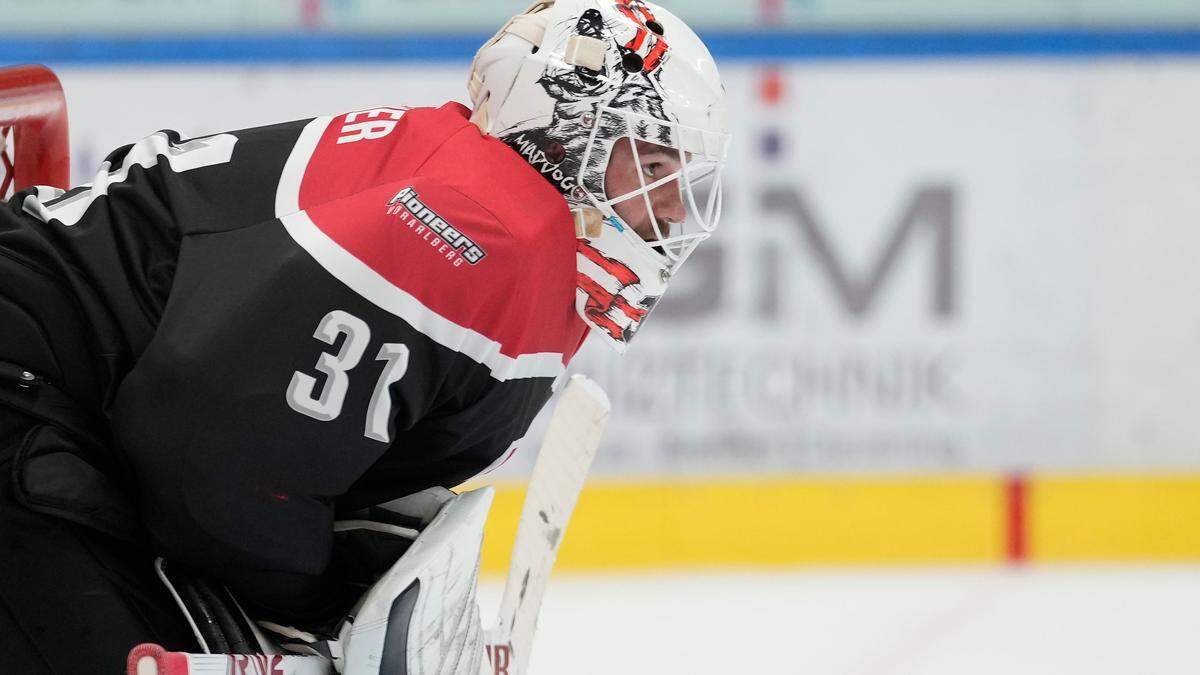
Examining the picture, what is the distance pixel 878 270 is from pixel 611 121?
246 centimetres

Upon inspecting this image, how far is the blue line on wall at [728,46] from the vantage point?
383 centimetres

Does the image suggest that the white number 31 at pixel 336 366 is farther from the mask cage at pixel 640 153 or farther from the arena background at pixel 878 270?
the arena background at pixel 878 270

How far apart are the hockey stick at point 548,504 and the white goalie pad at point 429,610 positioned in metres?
0.36

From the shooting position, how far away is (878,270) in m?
3.97

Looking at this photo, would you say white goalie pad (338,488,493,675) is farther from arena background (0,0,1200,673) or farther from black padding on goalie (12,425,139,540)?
arena background (0,0,1200,673)

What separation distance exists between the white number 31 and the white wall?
2446mm

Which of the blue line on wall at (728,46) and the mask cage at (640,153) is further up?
the blue line on wall at (728,46)

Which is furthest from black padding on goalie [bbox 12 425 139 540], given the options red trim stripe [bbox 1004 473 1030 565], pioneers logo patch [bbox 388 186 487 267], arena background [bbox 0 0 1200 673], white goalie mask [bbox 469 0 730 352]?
red trim stripe [bbox 1004 473 1030 565]

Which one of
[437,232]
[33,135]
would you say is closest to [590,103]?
[437,232]

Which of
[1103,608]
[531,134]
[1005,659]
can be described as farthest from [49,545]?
[1103,608]

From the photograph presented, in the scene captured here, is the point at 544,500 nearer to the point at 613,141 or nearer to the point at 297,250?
the point at 613,141

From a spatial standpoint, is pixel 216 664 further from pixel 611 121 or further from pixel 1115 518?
pixel 1115 518

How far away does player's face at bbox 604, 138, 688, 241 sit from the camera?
1662mm

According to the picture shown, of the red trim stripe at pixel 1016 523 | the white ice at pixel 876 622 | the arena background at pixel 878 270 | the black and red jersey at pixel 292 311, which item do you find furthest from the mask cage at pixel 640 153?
the red trim stripe at pixel 1016 523
